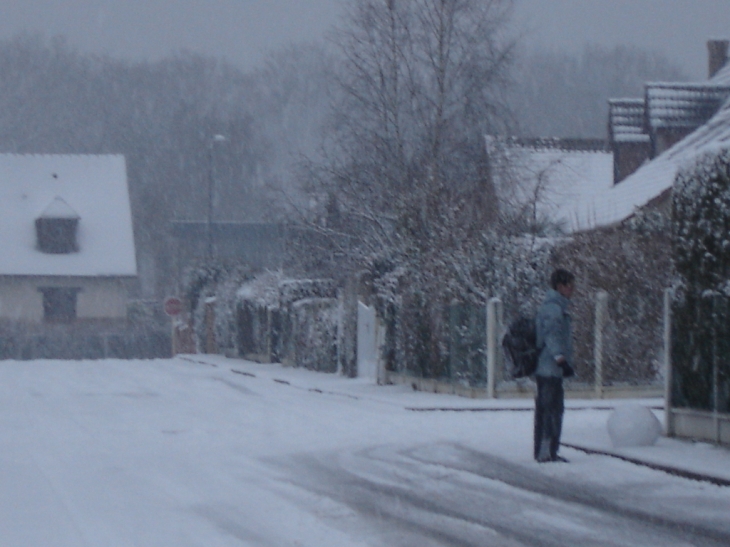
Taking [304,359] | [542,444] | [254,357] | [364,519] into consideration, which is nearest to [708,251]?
[542,444]

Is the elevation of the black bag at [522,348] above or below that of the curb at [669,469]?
above

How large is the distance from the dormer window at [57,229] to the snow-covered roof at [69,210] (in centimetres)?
6

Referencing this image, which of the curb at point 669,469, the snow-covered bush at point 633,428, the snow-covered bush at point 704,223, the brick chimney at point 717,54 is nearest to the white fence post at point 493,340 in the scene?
the snow-covered bush at point 704,223

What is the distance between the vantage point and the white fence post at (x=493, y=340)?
19.9 metres

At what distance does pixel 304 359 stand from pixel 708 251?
1979 cm

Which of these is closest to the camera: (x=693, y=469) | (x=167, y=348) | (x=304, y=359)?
(x=693, y=469)

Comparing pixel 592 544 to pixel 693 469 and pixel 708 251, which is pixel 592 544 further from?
pixel 708 251

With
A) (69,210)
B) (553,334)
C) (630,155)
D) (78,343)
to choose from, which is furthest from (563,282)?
(69,210)

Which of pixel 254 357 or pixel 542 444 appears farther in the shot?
pixel 254 357

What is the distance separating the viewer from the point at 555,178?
Result: 3562 cm

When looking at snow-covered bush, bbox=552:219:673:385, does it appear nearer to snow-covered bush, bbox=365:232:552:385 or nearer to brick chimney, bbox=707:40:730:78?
snow-covered bush, bbox=365:232:552:385

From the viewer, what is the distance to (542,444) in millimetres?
11695

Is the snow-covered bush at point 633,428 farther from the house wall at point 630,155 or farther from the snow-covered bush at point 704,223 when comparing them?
the house wall at point 630,155

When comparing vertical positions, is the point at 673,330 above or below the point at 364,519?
above
